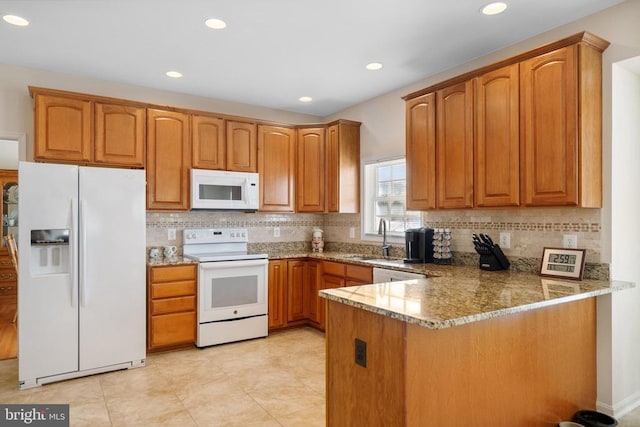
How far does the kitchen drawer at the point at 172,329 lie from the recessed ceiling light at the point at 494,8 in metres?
3.50

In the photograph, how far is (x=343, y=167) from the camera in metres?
4.58

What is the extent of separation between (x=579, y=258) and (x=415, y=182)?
1389mm

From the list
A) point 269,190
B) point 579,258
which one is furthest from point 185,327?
point 579,258

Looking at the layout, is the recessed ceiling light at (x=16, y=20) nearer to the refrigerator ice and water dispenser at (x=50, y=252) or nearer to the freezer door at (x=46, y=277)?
the freezer door at (x=46, y=277)

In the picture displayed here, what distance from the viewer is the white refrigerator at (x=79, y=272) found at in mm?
2990

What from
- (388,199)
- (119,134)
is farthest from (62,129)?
(388,199)

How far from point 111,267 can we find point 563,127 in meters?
3.51

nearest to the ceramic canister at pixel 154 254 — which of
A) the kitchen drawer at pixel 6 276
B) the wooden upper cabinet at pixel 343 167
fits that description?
the wooden upper cabinet at pixel 343 167

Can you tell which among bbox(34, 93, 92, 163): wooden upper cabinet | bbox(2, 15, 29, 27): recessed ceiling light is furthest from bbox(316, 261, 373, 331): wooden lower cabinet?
bbox(2, 15, 29, 27): recessed ceiling light

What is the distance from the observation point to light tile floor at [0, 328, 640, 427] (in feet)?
8.29

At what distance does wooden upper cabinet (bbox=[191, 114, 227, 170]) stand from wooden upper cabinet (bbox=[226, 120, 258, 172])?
0.07m

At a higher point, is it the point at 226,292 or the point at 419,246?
the point at 419,246

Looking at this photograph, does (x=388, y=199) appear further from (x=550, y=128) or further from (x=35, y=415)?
(x=35, y=415)

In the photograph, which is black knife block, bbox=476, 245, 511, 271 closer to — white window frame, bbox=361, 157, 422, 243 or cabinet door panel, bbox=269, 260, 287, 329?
white window frame, bbox=361, 157, 422, 243
